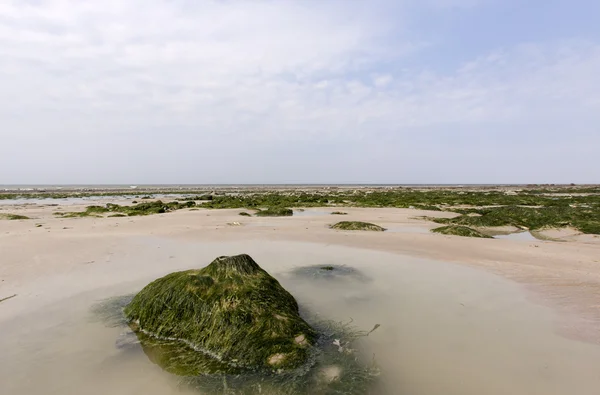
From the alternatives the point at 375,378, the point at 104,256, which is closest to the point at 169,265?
the point at 104,256

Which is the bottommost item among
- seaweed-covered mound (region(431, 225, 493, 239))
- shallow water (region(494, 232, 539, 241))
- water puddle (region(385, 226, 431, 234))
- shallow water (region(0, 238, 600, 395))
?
shallow water (region(494, 232, 539, 241))

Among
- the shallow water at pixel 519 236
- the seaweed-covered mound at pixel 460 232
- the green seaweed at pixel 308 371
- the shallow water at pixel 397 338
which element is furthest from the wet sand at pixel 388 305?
the shallow water at pixel 519 236

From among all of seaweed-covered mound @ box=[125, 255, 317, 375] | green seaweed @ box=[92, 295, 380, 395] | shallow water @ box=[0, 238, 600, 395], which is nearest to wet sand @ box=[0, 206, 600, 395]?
shallow water @ box=[0, 238, 600, 395]

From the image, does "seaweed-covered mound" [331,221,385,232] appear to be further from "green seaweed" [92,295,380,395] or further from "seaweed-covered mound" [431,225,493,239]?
"green seaweed" [92,295,380,395]

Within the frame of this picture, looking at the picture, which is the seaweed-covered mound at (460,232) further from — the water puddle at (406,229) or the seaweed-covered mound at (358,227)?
the seaweed-covered mound at (358,227)

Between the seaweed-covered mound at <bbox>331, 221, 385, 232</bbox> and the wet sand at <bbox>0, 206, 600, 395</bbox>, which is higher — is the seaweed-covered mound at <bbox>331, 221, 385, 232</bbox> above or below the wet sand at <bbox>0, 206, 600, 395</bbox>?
above

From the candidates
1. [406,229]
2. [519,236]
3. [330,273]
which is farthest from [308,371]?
[519,236]

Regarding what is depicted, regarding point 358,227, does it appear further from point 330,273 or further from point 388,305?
point 388,305
